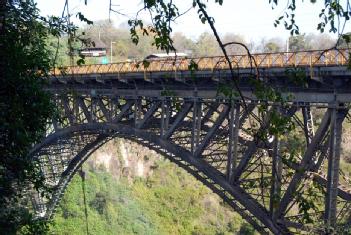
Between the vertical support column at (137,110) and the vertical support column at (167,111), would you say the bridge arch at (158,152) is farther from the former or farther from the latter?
the vertical support column at (167,111)

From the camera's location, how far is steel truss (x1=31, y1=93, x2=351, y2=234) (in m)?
8.57

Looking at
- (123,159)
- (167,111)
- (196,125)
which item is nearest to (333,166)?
(196,125)

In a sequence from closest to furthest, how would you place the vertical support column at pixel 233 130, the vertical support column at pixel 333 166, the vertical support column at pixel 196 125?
the vertical support column at pixel 333 166
the vertical support column at pixel 233 130
the vertical support column at pixel 196 125

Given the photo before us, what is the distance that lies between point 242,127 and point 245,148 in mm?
2324

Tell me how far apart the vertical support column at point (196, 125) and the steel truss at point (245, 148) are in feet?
0.10

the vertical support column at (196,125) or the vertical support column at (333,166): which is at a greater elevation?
the vertical support column at (196,125)

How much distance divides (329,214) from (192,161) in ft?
17.8

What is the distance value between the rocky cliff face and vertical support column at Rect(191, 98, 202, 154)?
25061 millimetres

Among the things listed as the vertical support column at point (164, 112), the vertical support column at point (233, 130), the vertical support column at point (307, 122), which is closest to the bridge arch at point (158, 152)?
the vertical support column at point (164, 112)

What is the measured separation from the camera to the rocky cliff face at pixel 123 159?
3981 cm

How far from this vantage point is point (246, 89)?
45.4 feet

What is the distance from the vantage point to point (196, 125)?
49.8ft

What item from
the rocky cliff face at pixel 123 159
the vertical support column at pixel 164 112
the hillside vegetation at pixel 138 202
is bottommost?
the hillside vegetation at pixel 138 202

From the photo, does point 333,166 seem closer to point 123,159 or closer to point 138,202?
point 138,202
